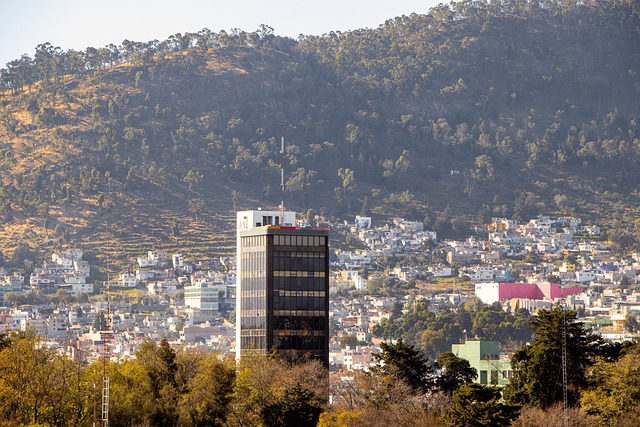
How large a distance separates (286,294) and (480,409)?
1502 inches

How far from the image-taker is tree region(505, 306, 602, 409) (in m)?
107

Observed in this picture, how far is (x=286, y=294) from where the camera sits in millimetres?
128750

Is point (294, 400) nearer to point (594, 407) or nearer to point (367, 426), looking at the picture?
point (367, 426)

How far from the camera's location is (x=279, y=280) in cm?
12912

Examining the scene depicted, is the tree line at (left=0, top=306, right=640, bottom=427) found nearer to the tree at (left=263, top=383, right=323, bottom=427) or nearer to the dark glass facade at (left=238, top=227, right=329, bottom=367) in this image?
the tree at (left=263, top=383, right=323, bottom=427)

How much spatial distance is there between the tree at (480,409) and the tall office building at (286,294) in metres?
32.8

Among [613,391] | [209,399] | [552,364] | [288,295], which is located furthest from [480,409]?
[288,295]

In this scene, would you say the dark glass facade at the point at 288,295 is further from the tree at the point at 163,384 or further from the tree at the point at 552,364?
the tree at the point at 552,364

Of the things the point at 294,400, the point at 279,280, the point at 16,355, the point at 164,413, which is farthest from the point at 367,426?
the point at 279,280

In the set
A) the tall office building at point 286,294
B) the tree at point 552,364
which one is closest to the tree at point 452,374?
the tree at point 552,364

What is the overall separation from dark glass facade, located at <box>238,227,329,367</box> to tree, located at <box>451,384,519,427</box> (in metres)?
32.9

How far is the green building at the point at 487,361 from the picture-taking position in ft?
485

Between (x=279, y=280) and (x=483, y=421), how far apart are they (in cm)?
3925

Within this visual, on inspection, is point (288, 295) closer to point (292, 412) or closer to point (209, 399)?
point (209, 399)
